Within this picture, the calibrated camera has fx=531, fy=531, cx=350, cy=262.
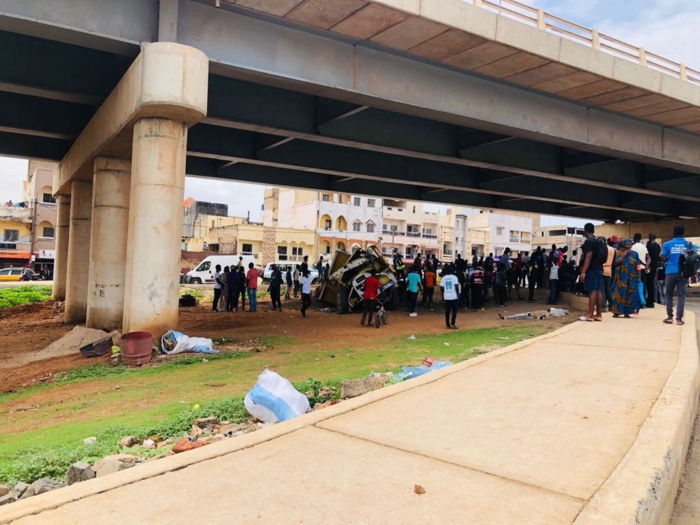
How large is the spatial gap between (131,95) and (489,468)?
1053 centimetres

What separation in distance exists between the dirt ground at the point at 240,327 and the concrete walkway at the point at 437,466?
737cm

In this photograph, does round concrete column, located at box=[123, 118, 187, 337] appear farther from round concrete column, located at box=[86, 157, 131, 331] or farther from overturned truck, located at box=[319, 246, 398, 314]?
overturned truck, located at box=[319, 246, 398, 314]

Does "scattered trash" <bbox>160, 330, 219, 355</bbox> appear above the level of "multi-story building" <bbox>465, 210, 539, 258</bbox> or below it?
below

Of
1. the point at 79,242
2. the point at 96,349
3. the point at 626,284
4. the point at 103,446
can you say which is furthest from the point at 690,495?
the point at 79,242

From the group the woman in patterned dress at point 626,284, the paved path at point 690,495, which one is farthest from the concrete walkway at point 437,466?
the woman in patterned dress at point 626,284

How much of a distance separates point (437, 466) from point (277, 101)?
13.0m

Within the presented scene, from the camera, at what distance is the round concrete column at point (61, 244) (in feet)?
77.9

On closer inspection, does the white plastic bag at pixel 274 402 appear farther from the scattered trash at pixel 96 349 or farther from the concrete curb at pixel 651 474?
the scattered trash at pixel 96 349

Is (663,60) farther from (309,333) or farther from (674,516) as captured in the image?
(674,516)

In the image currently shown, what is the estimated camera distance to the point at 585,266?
10.0 meters

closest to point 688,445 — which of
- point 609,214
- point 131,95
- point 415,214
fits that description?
point 131,95

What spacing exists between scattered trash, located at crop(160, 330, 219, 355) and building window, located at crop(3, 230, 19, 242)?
49.1m

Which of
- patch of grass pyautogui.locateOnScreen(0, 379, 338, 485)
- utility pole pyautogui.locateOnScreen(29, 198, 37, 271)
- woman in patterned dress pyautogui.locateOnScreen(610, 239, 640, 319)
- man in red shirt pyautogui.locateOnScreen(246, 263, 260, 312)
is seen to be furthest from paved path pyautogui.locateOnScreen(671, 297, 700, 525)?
utility pole pyautogui.locateOnScreen(29, 198, 37, 271)

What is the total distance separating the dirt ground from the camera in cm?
1077
